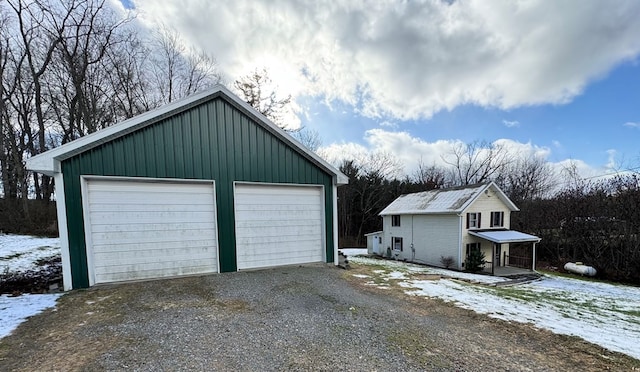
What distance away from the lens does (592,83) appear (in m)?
15.7

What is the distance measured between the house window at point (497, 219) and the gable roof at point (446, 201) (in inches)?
35.2

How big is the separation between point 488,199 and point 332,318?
644 inches

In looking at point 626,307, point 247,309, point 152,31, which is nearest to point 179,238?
point 247,309

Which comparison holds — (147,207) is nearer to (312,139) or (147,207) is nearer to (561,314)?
(561,314)

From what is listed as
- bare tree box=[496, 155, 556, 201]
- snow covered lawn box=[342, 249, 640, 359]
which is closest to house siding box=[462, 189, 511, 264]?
snow covered lawn box=[342, 249, 640, 359]

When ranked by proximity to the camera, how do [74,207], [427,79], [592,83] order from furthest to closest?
[592,83] < [427,79] < [74,207]

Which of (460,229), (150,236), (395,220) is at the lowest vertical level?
(395,220)

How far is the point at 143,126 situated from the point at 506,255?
20.9 m

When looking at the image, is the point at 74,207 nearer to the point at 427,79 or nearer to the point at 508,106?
Result: the point at 427,79

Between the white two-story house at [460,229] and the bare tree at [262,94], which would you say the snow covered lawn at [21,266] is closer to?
the bare tree at [262,94]

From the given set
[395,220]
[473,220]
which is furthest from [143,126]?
[395,220]

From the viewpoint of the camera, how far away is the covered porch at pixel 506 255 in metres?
15.1

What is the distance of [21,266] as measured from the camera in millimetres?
7844

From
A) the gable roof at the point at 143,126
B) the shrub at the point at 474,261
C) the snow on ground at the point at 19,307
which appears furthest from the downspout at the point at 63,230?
the shrub at the point at 474,261
